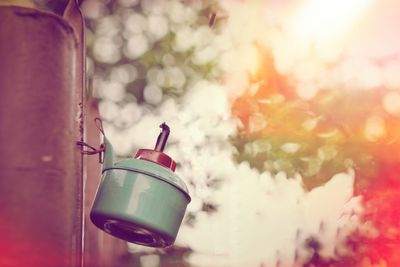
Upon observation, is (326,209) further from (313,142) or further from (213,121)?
(213,121)

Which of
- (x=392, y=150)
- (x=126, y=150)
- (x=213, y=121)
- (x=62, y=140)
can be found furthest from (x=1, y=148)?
(x=392, y=150)

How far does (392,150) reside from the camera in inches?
151

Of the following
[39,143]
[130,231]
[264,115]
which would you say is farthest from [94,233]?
[264,115]

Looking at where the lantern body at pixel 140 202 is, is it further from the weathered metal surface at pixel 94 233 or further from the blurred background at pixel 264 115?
the blurred background at pixel 264 115

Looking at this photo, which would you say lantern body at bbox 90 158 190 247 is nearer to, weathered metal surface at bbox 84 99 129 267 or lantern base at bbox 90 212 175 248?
lantern base at bbox 90 212 175 248

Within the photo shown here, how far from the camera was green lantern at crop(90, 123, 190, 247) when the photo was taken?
2.24 meters

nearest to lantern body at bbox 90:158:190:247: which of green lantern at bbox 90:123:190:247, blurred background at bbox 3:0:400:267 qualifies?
green lantern at bbox 90:123:190:247

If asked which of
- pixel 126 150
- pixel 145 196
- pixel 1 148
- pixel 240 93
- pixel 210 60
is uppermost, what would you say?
pixel 210 60

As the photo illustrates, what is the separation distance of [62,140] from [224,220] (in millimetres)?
1460

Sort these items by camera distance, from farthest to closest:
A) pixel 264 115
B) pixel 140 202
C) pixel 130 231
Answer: pixel 264 115 < pixel 130 231 < pixel 140 202

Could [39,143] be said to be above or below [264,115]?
below

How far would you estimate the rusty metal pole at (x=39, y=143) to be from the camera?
87.7 inches

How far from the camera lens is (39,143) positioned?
233 centimetres

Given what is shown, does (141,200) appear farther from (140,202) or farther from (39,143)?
(39,143)
